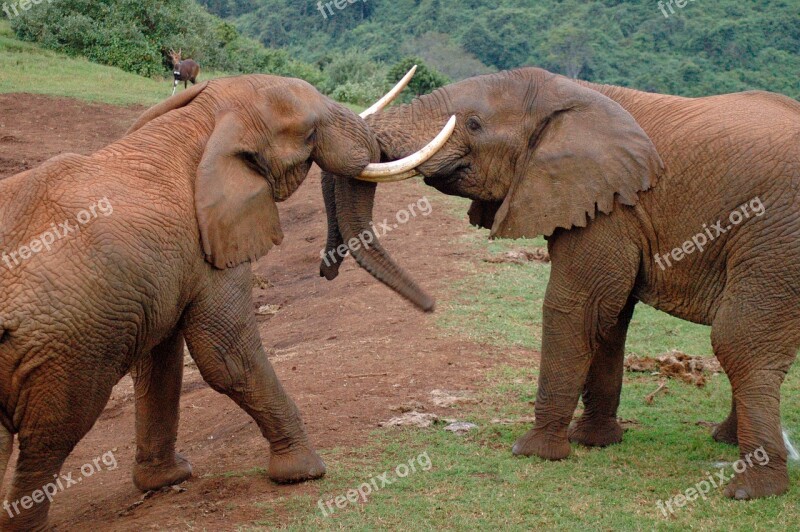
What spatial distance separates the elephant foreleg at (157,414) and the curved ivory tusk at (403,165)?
66.7 inches

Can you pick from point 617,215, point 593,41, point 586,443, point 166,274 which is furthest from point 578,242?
point 593,41

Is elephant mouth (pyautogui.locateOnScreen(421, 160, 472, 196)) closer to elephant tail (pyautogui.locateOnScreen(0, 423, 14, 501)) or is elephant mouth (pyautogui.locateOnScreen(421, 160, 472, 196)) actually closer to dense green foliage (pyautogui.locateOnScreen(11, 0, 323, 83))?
elephant tail (pyautogui.locateOnScreen(0, 423, 14, 501))

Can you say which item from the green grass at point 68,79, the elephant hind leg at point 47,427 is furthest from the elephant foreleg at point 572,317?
the green grass at point 68,79

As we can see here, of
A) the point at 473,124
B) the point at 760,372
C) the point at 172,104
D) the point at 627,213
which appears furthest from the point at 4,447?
the point at 760,372

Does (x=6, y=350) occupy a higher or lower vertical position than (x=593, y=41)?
higher

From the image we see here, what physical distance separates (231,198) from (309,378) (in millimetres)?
3216

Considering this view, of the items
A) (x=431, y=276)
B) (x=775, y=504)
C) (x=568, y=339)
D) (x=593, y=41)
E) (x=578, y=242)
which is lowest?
(x=593, y=41)

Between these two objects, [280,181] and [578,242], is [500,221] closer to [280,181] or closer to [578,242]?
[578,242]

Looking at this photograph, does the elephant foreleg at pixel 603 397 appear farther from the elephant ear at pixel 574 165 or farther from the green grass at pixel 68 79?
the green grass at pixel 68 79

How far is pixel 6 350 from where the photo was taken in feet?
17.8

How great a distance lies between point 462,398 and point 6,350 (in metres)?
4.15

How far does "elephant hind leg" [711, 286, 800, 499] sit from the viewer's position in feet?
20.8

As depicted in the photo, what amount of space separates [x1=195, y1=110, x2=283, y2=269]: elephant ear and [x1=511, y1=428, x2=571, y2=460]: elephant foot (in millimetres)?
2292

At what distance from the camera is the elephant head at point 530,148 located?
270 inches
